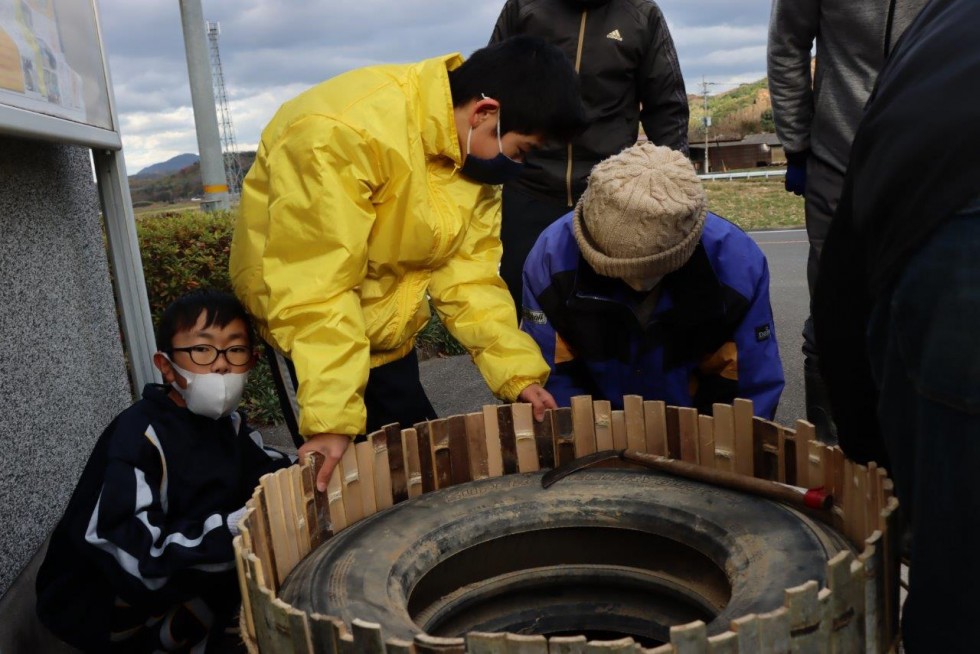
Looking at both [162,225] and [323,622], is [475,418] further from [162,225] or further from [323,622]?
[162,225]

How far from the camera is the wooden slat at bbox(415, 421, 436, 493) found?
84.4 inches

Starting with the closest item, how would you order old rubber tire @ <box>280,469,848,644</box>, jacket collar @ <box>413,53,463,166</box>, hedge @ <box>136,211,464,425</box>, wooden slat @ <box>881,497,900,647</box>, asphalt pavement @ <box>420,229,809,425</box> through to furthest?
wooden slat @ <box>881,497,900,647</box> → old rubber tire @ <box>280,469,848,644</box> → jacket collar @ <box>413,53,463,166</box> → hedge @ <box>136,211,464,425</box> → asphalt pavement @ <box>420,229,809,425</box>

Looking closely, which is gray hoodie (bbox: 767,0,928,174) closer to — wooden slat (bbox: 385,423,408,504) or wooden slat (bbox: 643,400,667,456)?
wooden slat (bbox: 643,400,667,456)

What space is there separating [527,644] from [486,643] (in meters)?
0.06

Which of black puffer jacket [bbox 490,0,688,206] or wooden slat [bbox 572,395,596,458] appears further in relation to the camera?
black puffer jacket [bbox 490,0,688,206]

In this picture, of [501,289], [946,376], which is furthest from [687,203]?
[946,376]

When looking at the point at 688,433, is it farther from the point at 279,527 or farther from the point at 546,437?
the point at 279,527

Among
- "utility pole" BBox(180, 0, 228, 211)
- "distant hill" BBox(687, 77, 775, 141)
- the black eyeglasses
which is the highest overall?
"distant hill" BBox(687, 77, 775, 141)

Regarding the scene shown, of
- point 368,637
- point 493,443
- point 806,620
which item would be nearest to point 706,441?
point 493,443

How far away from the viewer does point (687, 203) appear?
2.31 metres

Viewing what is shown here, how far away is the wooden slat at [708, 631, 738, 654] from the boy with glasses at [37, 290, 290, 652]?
55.7 inches

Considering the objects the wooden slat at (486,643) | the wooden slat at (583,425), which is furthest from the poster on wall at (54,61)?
the wooden slat at (486,643)

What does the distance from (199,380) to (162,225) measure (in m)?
3.16

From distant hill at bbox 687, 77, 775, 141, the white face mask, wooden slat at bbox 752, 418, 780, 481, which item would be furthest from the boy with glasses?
distant hill at bbox 687, 77, 775, 141
